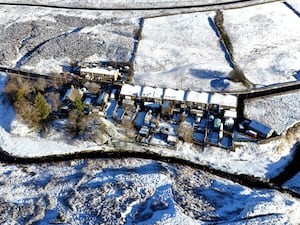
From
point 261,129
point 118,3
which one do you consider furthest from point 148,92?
point 118,3

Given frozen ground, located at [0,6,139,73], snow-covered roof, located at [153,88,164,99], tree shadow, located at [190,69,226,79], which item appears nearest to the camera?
snow-covered roof, located at [153,88,164,99]

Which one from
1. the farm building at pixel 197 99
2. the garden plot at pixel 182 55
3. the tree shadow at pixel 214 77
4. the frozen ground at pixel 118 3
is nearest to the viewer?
the farm building at pixel 197 99

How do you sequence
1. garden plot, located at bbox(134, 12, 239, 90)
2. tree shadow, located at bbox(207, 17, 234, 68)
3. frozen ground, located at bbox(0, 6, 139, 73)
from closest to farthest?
garden plot, located at bbox(134, 12, 239, 90) < tree shadow, located at bbox(207, 17, 234, 68) < frozen ground, located at bbox(0, 6, 139, 73)

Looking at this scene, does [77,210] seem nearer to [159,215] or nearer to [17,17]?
[159,215]

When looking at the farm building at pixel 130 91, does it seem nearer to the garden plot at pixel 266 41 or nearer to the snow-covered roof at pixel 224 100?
the snow-covered roof at pixel 224 100

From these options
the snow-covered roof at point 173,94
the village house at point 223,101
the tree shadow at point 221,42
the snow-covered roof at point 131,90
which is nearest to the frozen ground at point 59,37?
the snow-covered roof at point 131,90

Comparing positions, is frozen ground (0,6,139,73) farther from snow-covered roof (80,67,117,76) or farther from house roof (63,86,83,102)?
house roof (63,86,83,102)

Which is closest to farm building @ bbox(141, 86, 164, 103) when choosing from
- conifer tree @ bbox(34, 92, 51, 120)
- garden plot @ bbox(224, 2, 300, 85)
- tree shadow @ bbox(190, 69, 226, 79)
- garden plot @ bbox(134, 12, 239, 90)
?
garden plot @ bbox(134, 12, 239, 90)
